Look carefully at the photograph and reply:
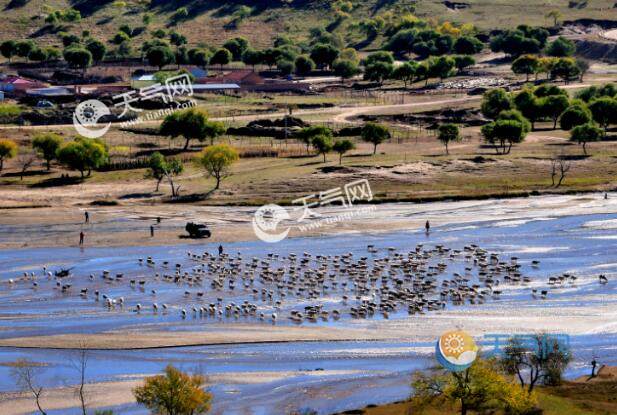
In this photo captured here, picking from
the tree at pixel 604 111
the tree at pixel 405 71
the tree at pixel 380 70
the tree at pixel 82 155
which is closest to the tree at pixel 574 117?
the tree at pixel 604 111

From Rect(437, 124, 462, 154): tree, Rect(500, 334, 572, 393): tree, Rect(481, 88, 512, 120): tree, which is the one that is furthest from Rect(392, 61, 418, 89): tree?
Rect(500, 334, 572, 393): tree

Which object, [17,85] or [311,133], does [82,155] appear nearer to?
[311,133]

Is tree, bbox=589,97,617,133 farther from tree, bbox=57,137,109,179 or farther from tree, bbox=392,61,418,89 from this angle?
tree, bbox=57,137,109,179

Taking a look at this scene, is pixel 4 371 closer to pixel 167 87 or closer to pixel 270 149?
pixel 270 149

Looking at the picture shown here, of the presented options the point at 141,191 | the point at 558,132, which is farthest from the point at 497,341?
the point at 558,132

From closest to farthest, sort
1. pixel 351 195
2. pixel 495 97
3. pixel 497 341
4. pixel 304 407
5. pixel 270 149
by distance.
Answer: pixel 304 407 < pixel 497 341 < pixel 351 195 < pixel 270 149 < pixel 495 97
